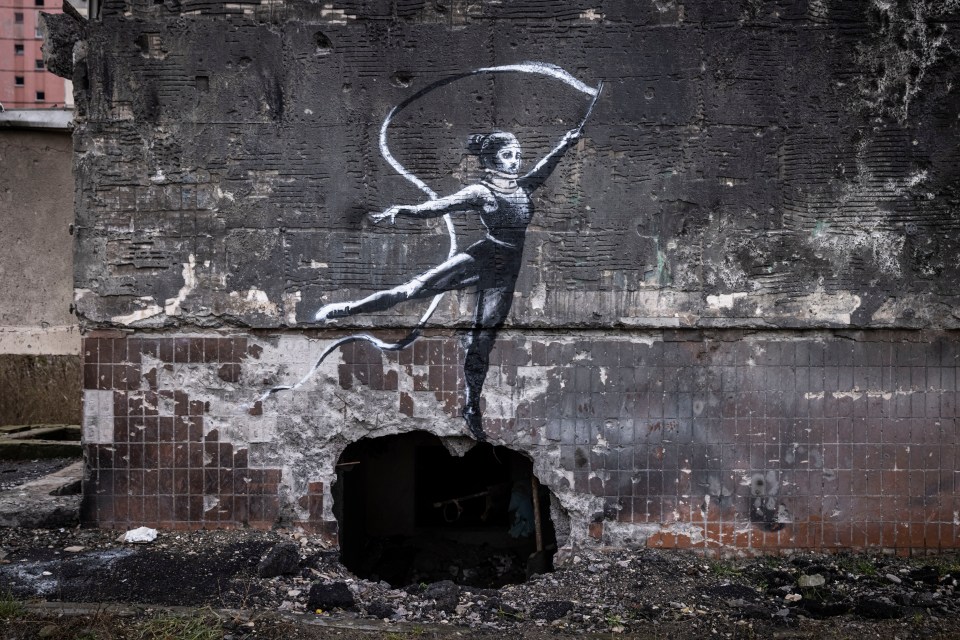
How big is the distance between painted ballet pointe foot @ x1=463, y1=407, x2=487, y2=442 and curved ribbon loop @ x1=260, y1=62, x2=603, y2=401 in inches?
24.0

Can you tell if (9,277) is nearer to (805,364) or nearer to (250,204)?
→ (250,204)

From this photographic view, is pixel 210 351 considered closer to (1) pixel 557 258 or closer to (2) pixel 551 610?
(1) pixel 557 258

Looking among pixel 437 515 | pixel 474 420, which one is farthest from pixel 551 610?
pixel 437 515

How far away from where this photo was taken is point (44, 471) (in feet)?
20.7

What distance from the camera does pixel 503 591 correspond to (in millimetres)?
4121

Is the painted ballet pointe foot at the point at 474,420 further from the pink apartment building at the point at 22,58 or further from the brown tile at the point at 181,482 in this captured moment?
the pink apartment building at the point at 22,58

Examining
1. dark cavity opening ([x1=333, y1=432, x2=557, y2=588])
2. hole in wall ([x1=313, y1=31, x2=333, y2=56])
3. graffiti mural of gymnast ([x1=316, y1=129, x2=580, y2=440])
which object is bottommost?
dark cavity opening ([x1=333, y1=432, x2=557, y2=588])

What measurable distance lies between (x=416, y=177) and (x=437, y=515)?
11.3 ft

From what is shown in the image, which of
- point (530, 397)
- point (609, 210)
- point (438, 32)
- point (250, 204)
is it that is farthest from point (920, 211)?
point (250, 204)

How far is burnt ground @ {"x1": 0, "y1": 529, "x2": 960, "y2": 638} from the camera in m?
3.64

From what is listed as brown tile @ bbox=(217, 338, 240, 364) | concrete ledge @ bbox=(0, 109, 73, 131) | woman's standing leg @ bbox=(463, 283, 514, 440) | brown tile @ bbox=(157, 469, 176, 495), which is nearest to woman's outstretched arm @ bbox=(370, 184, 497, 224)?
woman's standing leg @ bbox=(463, 283, 514, 440)

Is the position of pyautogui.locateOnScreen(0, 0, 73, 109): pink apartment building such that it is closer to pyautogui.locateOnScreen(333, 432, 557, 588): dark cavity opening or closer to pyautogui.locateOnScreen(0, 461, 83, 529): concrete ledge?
pyautogui.locateOnScreen(0, 461, 83, 529): concrete ledge

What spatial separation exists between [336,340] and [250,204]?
1083mm

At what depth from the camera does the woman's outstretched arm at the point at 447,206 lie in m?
4.51
